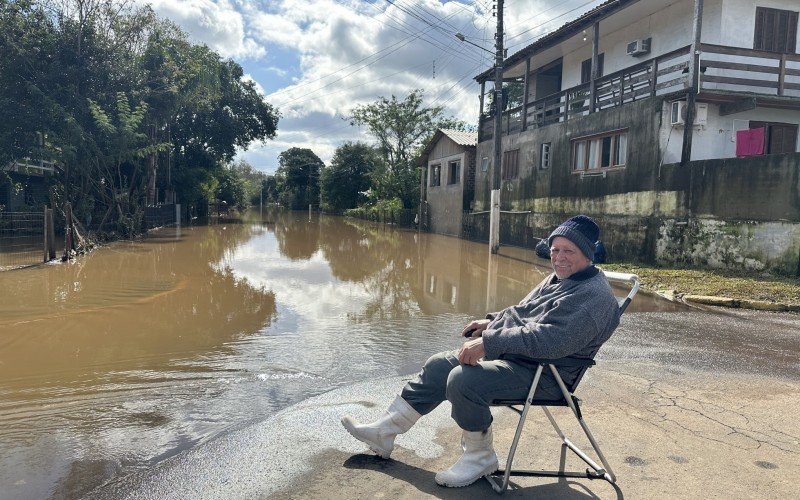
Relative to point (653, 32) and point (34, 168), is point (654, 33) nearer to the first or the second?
point (653, 32)

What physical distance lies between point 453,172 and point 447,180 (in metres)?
0.57

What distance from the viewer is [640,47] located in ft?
53.7

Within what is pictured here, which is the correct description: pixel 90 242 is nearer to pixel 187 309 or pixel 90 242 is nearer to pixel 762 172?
pixel 187 309

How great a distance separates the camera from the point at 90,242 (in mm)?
15578

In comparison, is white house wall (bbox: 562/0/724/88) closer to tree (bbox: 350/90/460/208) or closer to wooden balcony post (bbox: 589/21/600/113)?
wooden balcony post (bbox: 589/21/600/113)

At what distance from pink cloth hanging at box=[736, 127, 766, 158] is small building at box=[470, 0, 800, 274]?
1.0 inches

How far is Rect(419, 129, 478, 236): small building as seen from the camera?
2580cm

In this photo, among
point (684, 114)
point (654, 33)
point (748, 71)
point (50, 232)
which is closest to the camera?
point (50, 232)

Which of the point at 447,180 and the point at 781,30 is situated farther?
the point at 447,180

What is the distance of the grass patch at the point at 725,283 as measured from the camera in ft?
29.1

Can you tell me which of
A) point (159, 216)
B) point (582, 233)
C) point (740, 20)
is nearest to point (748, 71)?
point (740, 20)

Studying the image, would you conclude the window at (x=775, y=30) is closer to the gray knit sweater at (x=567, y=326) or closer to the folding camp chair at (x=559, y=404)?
the folding camp chair at (x=559, y=404)

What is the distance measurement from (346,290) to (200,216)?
33481 millimetres

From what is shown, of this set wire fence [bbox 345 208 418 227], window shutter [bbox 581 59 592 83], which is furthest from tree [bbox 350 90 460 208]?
window shutter [bbox 581 59 592 83]
